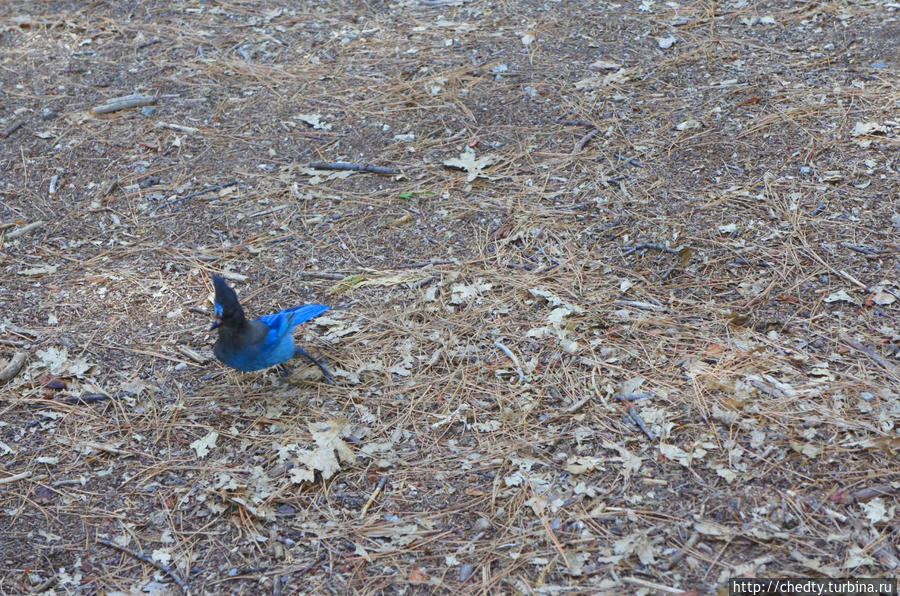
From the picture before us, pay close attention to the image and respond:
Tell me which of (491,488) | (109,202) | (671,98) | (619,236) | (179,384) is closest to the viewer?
(491,488)

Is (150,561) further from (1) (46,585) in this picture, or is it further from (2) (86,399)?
(2) (86,399)

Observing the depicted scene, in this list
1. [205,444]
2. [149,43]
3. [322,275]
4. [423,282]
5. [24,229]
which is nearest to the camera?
[205,444]

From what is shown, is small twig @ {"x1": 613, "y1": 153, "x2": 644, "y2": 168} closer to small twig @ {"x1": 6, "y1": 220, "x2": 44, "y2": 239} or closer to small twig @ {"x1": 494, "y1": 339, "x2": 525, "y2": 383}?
small twig @ {"x1": 494, "y1": 339, "x2": 525, "y2": 383}

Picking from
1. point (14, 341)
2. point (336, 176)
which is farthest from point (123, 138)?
point (14, 341)

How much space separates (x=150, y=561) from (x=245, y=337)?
2.98ft

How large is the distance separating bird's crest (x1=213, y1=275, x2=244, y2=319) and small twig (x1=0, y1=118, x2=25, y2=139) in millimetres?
2905

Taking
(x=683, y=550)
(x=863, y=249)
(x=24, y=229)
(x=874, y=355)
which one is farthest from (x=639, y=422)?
(x=24, y=229)

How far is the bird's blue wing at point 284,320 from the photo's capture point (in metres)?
3.28

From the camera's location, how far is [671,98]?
4910 millimetres

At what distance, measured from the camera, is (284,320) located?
3.38 metres

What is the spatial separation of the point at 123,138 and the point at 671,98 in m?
3.42

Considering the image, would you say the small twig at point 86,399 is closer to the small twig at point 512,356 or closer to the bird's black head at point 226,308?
the bird's black head at point 226,308

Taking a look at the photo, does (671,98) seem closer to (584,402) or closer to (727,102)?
(727,102)

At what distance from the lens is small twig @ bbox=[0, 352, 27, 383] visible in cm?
346
